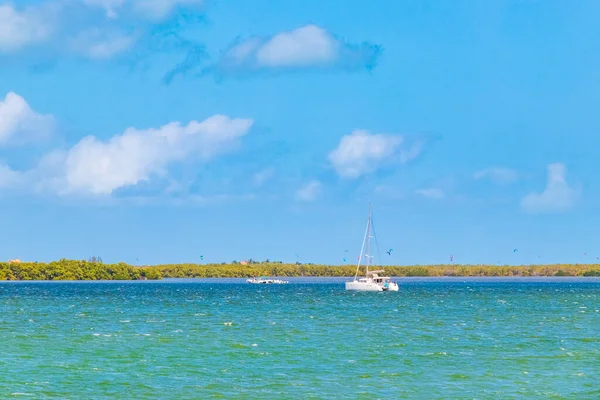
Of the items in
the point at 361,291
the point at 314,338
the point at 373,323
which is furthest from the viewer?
Result: the point at 361,291

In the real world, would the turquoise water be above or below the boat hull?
below

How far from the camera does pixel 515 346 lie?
214ft

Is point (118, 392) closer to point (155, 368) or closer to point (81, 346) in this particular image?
point (155, 368)

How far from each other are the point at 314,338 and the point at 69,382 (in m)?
27.2

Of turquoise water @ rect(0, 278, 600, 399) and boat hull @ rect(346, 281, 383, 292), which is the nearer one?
turquoise water @ rect(0, 278, 600, 399)

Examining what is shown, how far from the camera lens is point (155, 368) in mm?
52969

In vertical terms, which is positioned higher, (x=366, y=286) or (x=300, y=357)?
(x=366, y=286)

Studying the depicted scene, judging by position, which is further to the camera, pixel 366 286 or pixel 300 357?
pixel 366 286

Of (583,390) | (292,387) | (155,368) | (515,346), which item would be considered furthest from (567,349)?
(155,368)

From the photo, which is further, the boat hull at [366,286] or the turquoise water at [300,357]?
the boat hull at [366,286]

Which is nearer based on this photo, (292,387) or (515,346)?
(292,387)

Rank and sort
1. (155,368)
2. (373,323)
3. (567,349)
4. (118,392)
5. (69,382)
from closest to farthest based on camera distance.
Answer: (118,392), (69,382), (155,368), (567,349), (373,323)

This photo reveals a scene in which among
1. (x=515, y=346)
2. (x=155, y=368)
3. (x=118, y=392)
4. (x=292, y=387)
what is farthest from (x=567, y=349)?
(x=118, y=392)

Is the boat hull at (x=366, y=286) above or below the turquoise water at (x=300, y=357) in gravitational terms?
above
